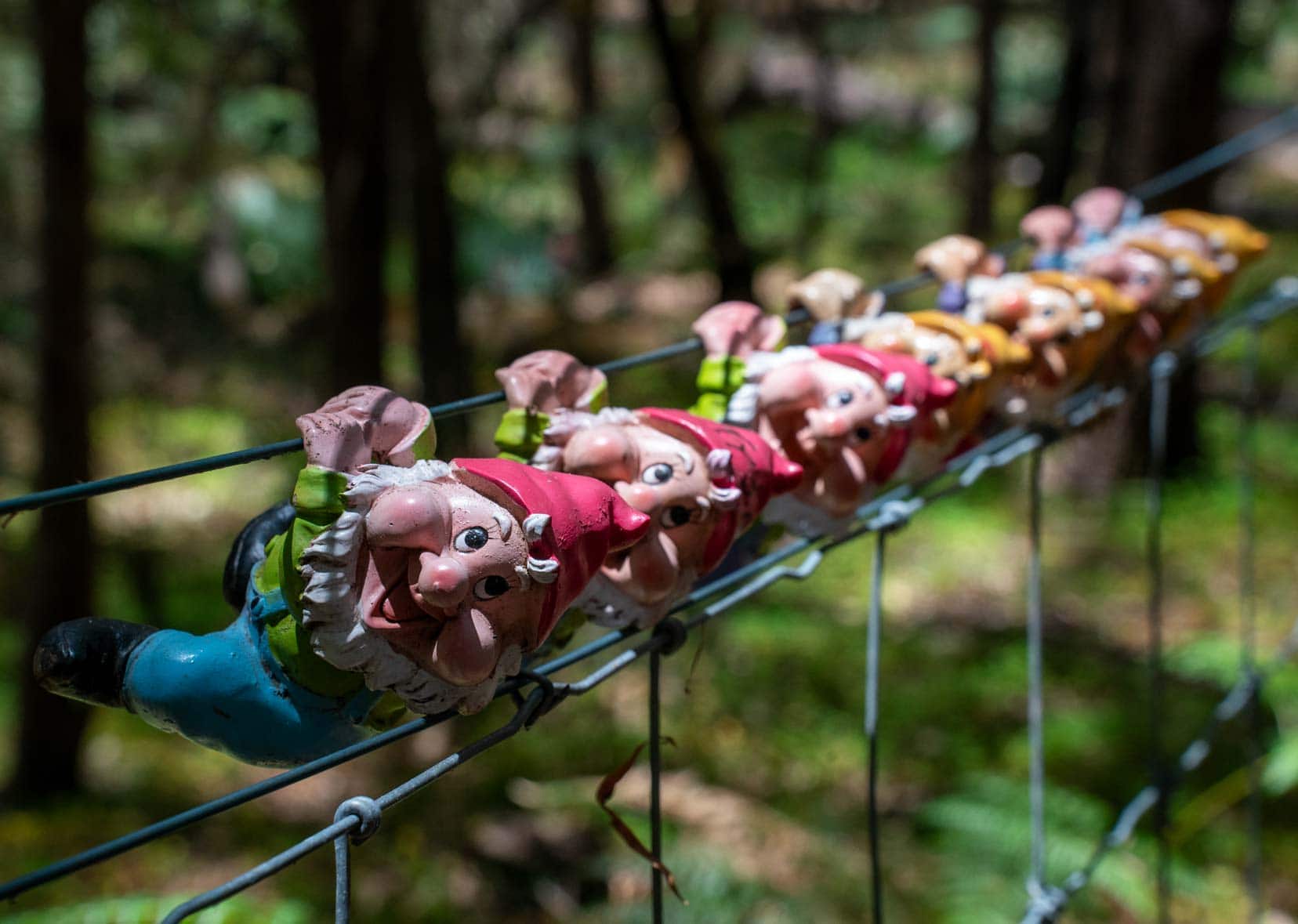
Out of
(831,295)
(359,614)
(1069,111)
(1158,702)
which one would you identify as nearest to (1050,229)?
(831,295)

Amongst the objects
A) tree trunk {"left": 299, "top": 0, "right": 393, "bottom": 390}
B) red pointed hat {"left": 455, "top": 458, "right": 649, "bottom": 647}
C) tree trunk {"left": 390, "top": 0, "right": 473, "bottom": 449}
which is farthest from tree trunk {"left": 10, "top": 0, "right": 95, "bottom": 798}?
red pointed hat {"left": 455, "top": 458, "right": 649, "bottom": 647}

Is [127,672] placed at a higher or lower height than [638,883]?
higher

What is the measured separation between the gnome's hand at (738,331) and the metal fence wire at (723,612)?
14 mm

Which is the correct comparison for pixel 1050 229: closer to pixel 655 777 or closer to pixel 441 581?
pixel 655 777

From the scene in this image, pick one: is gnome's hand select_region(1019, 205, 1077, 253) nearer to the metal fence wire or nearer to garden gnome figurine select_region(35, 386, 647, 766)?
the metal fence wire

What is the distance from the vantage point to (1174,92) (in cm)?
332

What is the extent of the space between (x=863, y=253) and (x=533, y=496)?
552 cm

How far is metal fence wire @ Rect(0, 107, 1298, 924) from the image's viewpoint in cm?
50

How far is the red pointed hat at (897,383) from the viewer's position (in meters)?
0.90

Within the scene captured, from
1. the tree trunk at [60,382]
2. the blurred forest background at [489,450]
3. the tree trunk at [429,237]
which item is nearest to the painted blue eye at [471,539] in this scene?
the blurred forest background at [489,450]

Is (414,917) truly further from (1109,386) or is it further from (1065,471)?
(1065,471)

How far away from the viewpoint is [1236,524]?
3.50 meters

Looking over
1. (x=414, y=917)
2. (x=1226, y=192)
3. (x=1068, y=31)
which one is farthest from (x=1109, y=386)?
(x=1226, y=192)

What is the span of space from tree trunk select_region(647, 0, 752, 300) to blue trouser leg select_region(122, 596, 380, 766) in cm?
284
